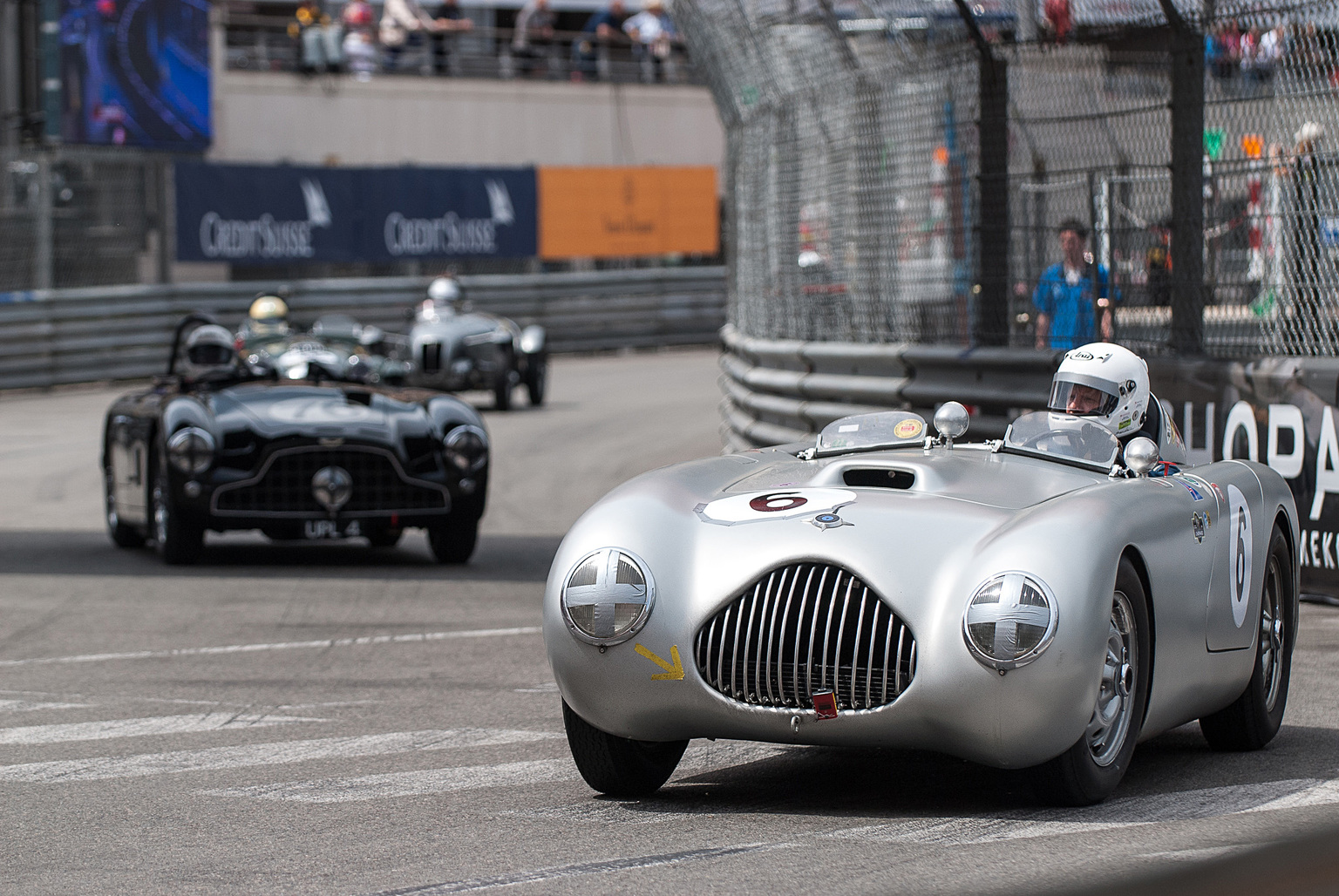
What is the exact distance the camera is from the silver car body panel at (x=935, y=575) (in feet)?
15.4

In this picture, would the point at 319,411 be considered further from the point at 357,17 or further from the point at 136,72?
the point at 357,17

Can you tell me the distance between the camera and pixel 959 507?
197 inches

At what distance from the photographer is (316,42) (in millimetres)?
31469

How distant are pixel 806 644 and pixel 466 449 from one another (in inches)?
238

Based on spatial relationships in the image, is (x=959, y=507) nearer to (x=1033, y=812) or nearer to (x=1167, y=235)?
(x=1033, y=812)

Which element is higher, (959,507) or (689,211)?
(689,211)

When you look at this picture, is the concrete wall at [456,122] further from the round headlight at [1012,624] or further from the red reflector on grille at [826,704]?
the round headlight at [1012,624]

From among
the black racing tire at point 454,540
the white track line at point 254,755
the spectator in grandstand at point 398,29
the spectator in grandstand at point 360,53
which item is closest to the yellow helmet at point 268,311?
the black racing tire at point 454,540

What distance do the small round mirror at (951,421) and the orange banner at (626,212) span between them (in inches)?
982

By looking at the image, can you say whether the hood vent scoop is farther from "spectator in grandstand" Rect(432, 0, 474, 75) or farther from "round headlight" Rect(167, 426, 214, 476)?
"spectator in grandstand" Rect(432, 0, 474, 75)

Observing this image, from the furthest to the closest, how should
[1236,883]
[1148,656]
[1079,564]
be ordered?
[1148,656] < [1079,564] < [1236,883]

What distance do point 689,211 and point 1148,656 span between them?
2742 cm

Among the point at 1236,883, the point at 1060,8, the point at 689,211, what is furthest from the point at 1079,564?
the point at 689,211

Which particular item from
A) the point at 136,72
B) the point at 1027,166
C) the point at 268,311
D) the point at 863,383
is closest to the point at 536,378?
the point at 268,311
